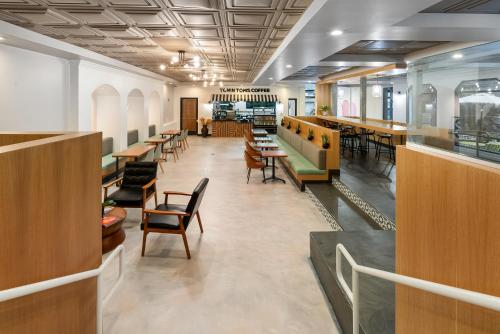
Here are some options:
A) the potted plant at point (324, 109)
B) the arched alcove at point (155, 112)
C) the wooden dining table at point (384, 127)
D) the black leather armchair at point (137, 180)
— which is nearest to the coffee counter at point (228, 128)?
the arched alcove at point (155, 112)

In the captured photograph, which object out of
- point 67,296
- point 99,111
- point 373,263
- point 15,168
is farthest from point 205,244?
point 99,111

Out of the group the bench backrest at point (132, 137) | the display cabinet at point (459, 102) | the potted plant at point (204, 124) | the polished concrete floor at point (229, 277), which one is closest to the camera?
the display cabinet at point (459, 102)

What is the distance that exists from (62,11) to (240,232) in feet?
12.3

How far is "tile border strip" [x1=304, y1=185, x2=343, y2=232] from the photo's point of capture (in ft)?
17.8

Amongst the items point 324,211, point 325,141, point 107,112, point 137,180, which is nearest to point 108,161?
point 107,112

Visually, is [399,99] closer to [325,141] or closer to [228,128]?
[228,128]

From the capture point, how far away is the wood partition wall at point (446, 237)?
148 centimetres

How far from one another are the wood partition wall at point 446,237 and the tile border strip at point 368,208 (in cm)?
291

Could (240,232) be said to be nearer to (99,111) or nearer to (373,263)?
(373,263)

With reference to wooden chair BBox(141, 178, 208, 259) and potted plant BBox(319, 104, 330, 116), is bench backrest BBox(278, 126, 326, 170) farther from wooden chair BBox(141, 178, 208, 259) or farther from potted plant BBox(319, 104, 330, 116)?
wooden chair BBox(141, 178, 208, 259)

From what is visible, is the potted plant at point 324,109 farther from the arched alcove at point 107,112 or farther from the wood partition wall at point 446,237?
the wood partition wall at point 446,237

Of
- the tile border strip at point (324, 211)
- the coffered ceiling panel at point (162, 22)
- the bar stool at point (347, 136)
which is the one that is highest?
the coffered ceiling panel at point (162, 22)

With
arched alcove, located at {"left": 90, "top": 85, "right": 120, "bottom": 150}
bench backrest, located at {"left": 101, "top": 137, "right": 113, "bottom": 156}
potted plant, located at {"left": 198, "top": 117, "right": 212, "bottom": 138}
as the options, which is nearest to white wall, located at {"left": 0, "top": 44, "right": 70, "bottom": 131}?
bench backrest, located at {"left": 101, "top": 137, "right": 113, "bottom": 156}

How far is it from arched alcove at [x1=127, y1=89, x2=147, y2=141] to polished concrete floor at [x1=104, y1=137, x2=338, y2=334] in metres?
7.85
